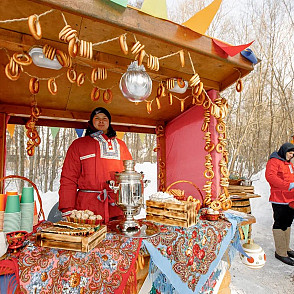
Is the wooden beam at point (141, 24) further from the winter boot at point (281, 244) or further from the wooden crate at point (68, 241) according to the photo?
the winter boot at point (281, 244)

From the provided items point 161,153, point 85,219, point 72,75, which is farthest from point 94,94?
point 161,153

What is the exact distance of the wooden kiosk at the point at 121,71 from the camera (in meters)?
1.40

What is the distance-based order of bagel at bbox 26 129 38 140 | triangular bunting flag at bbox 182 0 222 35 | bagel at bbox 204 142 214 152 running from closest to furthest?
triangular bunting flag at bbox 182 0 222 35
bagel at bbox 204 142 214 152
bagel at bbox 26 129 38 140

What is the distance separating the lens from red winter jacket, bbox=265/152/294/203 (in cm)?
362

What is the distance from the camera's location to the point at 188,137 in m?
3.07

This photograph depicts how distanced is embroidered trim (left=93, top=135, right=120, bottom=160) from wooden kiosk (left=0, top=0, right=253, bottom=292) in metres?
0.42

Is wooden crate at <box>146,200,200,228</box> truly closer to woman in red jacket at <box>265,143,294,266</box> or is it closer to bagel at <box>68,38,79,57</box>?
bagel at <box>68,38,79,57</box>

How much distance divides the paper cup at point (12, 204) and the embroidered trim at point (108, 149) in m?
0.91

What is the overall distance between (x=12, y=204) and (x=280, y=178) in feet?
12.8

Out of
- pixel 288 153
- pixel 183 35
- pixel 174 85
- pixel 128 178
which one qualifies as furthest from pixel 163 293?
pixel 288 153

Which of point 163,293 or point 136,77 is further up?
point 136,77

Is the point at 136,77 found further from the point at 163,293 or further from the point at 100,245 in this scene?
the point at 163,293

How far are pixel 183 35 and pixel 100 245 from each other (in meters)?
1.62

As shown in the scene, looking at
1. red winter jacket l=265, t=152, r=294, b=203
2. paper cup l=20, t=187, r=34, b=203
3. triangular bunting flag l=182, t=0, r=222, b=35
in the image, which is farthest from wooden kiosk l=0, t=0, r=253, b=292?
red winter jacket l=265, t=152, r=294, b=203
